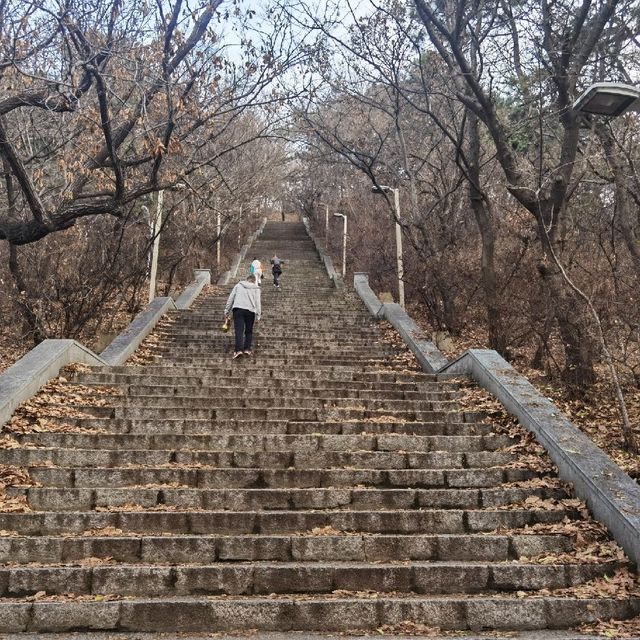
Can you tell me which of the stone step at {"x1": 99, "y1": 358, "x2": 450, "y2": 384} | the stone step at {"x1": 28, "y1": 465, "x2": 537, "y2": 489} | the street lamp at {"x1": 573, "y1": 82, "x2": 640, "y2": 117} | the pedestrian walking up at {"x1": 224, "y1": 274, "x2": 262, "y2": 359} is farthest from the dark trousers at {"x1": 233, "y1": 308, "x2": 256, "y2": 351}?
the street lamp at {"x1": 573, "y1": 82, "x2": 640, "y2": 117}

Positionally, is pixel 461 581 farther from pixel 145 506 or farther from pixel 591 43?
pixel 591 43

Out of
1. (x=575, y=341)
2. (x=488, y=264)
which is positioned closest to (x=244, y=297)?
(x=488, y=264)

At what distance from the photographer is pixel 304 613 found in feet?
14.2

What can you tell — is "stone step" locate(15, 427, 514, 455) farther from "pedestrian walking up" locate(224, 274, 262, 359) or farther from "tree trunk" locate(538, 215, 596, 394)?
"pedestrian walking up" locate(224, 274, 262, 359)

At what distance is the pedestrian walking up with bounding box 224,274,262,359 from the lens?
37.9ft

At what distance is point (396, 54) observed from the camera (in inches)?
648

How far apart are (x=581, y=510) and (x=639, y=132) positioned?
29.1ft

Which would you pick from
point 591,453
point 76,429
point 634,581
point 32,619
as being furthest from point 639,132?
point 32,619

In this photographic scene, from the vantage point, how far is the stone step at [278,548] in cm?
491

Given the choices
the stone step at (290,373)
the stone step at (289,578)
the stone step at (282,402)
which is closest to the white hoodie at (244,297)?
the stone step at (290,373)

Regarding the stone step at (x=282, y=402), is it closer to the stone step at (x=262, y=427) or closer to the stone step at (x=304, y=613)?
the stone step at (x=262, y=427)

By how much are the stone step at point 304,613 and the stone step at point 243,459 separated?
202 cm

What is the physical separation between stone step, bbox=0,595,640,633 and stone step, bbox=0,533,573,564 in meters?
0.51

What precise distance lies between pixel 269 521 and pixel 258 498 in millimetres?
391
